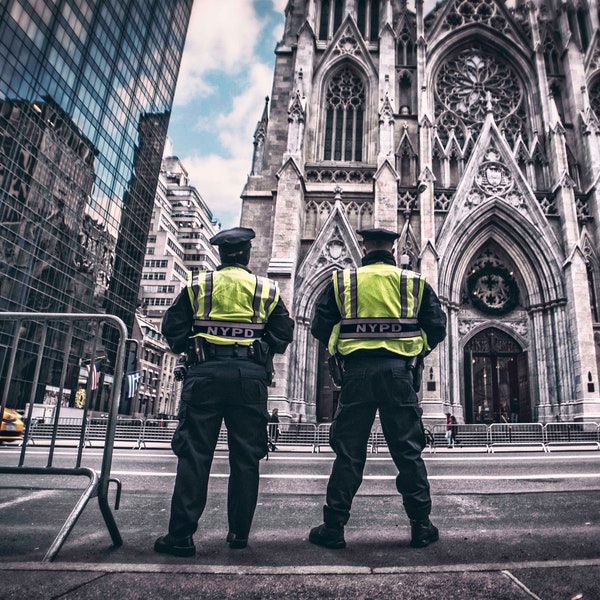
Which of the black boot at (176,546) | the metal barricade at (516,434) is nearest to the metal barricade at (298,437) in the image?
the metal barricade at (516,434)

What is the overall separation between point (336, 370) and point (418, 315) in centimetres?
Answer: 78

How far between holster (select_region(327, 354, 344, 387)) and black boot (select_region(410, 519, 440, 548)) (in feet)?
3.50

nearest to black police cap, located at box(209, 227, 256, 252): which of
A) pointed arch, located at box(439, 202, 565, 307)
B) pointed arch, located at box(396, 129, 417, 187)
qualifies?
pointed arch, located at box(439, 202, 565, 307)

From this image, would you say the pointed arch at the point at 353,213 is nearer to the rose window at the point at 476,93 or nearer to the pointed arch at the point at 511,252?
the pointed arch at the point at 511,252

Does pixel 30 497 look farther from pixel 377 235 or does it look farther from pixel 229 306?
pixel 377 235

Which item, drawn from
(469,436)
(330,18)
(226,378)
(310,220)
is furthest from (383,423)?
(330,18)

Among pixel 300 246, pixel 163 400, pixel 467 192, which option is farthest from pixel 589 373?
pixel 163 400

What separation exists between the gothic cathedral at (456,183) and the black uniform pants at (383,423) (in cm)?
1550

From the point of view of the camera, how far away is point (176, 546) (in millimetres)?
2713

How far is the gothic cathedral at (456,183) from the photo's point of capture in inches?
782

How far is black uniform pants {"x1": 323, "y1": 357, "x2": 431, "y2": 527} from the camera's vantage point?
320 centimetres

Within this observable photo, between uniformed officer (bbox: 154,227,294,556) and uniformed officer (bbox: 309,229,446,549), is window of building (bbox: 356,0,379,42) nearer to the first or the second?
uniformed officer (bbox: 309,229,446,549)

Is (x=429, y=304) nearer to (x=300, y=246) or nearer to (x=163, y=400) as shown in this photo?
(x=300, y=246)

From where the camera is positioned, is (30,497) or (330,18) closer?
(30,497)
